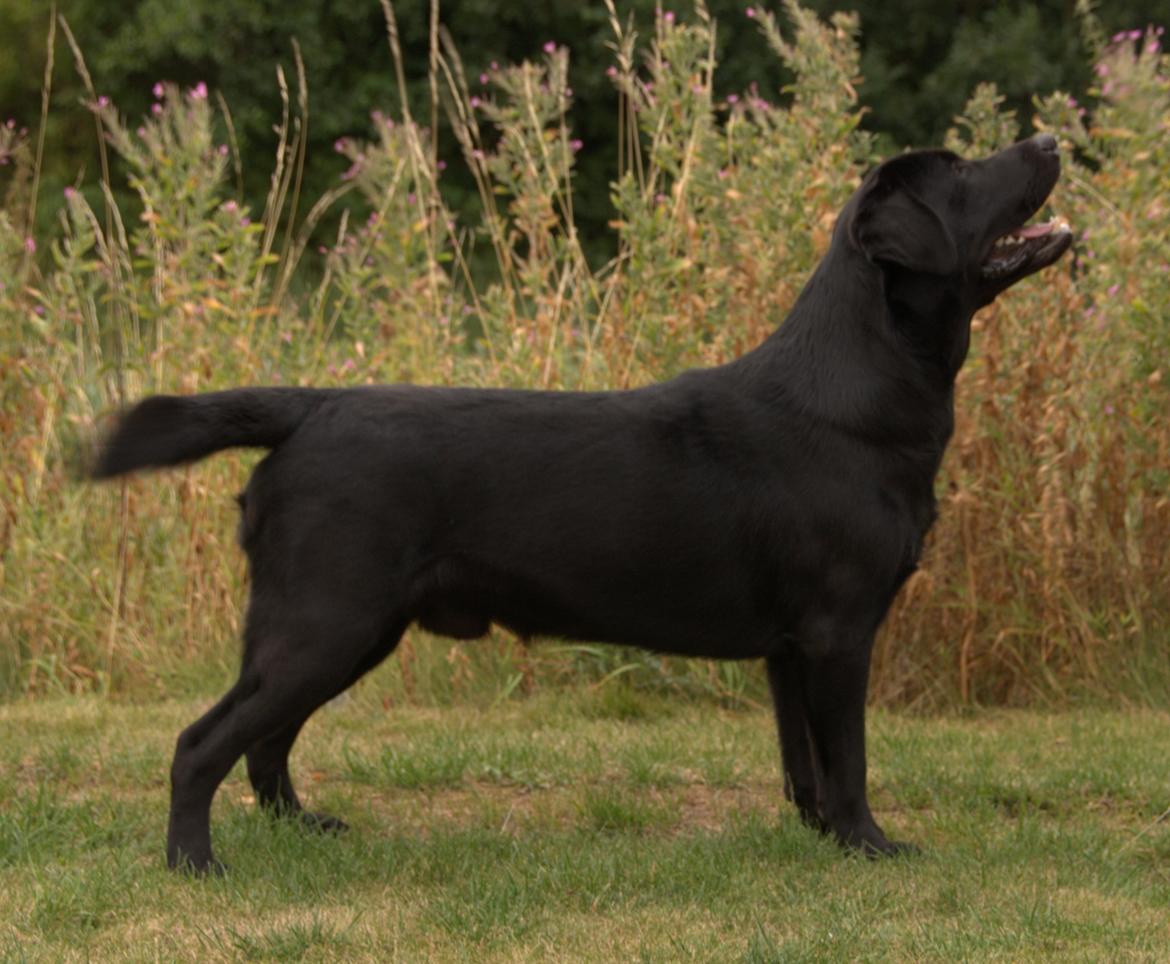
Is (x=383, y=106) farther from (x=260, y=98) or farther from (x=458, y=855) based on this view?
(x=458, y=855)

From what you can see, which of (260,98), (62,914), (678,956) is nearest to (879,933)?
(678,956)

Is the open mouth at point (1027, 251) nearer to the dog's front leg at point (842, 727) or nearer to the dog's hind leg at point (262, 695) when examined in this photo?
the dog's front leg at point (842, 727)

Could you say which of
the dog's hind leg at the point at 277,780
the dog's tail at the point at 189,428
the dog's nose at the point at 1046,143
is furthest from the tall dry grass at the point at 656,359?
the dog's tail at the point at 189,428

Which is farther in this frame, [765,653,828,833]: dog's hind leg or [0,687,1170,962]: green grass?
[765,653,828,833]: dog's hind leg

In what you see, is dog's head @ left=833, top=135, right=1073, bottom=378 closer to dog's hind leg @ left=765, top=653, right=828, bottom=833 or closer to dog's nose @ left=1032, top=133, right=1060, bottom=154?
dog's nose @ left=1032, top=133, right=1060, bottom=154

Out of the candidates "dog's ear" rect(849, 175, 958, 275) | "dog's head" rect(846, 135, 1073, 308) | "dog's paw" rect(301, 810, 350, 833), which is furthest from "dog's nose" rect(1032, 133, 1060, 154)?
"dog's paw" rect(301, 810, 350, 833)

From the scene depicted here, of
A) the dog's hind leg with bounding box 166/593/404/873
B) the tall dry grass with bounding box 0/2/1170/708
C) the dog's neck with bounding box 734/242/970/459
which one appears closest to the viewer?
the dog's hind leg with bounding box 166/593/404/873

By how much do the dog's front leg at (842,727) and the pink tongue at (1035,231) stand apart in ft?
3.71

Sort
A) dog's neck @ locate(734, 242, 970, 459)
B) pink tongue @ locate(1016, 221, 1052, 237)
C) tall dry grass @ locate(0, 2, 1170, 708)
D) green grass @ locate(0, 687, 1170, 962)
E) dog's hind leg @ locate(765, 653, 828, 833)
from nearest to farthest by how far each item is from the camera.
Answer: green grass @ locate(0, 687, 1170, 962), dog's neck @ locate(734, 242, 970, 459), pink tongue @ locate(1016, 221, 1052, 237), dog's hind leg @ locate(765, 653, 828, 833), tall dry grass @ locate(0, 2, 1170, 708)

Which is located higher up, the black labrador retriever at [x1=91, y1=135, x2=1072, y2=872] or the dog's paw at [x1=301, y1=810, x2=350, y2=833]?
the black labrador retriever at [x1=91, y1=135, x2=1072, y2=872]

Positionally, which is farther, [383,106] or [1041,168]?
[383,106]

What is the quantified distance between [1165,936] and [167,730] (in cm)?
353

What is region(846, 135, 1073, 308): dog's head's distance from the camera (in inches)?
159

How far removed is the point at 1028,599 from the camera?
6.07m
